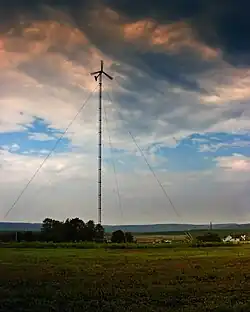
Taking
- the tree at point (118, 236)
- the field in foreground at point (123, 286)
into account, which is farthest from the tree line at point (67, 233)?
the field in foreground at point (123, 286)

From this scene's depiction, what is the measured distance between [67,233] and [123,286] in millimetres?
31833

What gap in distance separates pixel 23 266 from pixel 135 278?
5.98m

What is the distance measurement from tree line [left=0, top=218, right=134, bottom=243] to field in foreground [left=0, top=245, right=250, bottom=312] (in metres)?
22.4

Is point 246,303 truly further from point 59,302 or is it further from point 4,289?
point 4,289

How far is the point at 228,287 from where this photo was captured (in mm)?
17312

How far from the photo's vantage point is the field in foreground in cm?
1412

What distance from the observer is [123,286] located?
56.7 ft

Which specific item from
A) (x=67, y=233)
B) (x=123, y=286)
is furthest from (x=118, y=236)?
(x=123, y=286)

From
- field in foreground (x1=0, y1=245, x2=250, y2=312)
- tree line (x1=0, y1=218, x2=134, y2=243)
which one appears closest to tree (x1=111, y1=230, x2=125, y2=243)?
tree line (x1=0, y1=218, x2=134, y2=243)

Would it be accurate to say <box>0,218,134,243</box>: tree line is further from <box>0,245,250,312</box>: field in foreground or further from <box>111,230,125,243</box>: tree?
<box>0,245,250,312</box>: field in foreground

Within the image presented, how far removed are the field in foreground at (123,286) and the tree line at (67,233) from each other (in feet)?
73.5

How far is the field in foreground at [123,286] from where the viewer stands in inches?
556

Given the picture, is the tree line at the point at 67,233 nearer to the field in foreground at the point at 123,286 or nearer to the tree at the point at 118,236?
the tree at the point at 118,236

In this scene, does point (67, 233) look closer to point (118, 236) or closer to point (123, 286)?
point (118, 236)
